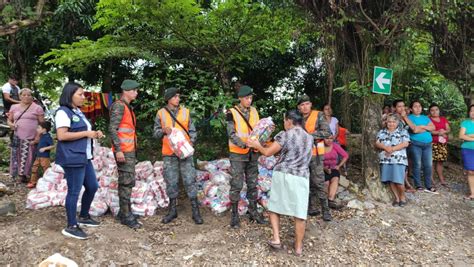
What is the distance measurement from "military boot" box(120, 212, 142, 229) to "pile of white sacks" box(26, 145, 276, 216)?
0.35 meters

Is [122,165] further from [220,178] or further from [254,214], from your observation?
[254,214]

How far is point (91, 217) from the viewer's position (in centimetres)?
488

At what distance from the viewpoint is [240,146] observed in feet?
15.7

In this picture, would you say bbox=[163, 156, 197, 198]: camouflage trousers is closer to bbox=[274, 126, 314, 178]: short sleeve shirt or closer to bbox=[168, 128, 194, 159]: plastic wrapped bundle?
bbox=[168, 128, 194, 159]: plastic wrapped bundle

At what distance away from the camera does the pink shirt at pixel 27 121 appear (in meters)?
5.94

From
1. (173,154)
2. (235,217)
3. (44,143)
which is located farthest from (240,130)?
(44,143)

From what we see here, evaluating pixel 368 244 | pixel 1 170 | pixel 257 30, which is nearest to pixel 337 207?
pixel 368 244

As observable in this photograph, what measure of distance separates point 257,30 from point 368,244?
13.9ft

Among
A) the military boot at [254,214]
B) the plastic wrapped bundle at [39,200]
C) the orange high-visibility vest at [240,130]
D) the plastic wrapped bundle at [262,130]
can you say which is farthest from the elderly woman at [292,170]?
the plastic wrapped bundle at [39,200]

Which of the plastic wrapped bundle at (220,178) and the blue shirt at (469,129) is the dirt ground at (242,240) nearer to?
the plastic wrapped bundle at (220,178)

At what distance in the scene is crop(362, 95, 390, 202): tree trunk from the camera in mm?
5996

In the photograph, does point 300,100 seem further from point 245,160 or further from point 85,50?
point 85,50

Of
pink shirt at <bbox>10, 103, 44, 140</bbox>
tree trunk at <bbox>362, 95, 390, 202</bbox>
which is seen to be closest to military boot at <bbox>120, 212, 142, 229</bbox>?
pink shirt at <bbox>10, 103, 44, 140</bbox>

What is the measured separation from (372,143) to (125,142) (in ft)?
13.1
